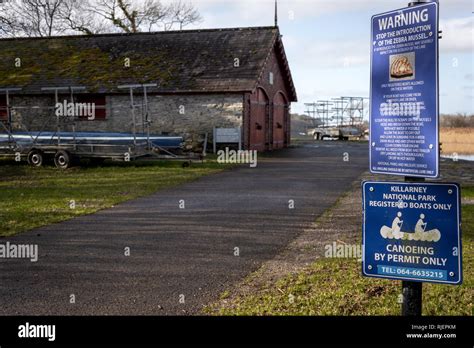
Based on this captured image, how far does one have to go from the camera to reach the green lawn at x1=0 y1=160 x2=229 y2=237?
34.3 ft

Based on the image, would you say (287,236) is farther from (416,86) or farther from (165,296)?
(416,86)

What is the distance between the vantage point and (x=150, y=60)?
2852 centimetres

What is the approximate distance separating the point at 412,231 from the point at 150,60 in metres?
26.6

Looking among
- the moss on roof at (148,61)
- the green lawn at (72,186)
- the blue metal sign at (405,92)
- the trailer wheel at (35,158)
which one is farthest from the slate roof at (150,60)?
the blue metal sign at (405,92)

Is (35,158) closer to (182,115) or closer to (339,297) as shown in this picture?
(182,115)

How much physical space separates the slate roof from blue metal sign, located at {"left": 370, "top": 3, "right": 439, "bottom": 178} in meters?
21.9

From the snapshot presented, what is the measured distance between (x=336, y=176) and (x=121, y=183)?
7043 millimetres

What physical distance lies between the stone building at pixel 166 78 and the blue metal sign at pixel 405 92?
2184 centimetres

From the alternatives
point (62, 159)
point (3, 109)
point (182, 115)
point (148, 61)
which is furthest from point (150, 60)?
point (62, 159)

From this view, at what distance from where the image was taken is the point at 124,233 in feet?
29.0
